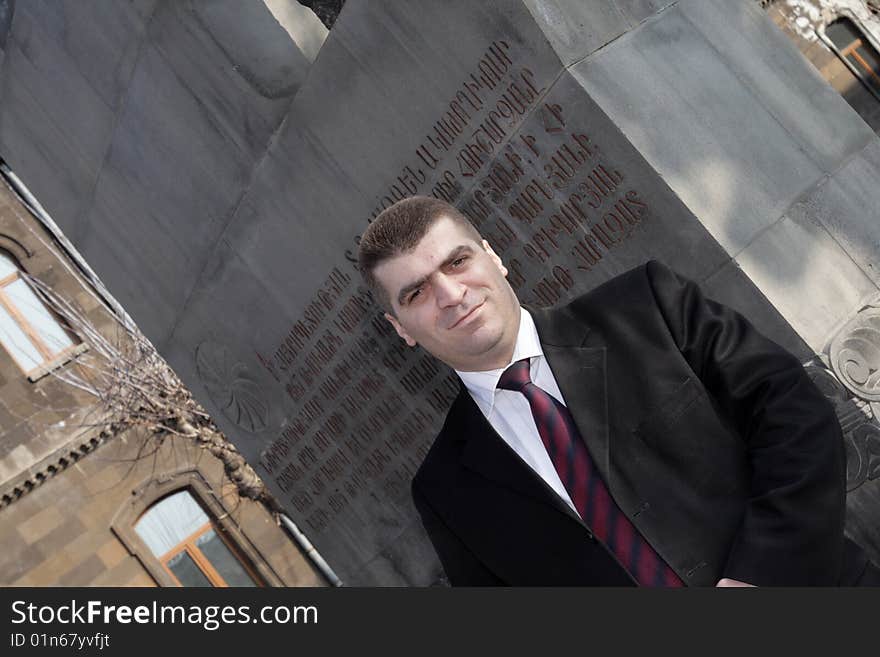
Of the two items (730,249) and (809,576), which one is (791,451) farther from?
(730,249)

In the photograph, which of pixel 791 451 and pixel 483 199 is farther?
pixel 483 199

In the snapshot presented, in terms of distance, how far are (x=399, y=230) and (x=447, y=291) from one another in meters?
0.28

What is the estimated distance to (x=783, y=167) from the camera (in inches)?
181

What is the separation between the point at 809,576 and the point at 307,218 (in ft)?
11.4

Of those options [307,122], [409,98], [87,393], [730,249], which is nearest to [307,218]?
[307,122]

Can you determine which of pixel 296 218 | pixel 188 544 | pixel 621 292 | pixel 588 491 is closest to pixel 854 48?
pixel 296 218

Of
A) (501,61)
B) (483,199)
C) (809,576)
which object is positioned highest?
(501,61)

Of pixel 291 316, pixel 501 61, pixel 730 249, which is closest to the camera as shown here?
pixel 730 249

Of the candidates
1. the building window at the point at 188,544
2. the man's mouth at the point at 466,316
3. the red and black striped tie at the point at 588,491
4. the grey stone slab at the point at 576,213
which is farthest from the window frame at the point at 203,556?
the man's mouth at the point at 466,316

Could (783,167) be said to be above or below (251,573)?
below

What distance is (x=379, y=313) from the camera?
231 inches

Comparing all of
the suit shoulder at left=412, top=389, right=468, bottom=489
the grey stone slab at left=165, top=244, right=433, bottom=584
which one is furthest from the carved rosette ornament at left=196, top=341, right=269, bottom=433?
the suit shoulder at left=412, top=389, right=468, bottom=489

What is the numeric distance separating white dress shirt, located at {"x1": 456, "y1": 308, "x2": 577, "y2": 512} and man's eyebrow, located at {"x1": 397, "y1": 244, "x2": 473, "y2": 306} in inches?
12.6

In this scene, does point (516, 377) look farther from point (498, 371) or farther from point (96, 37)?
point (96, 37)
